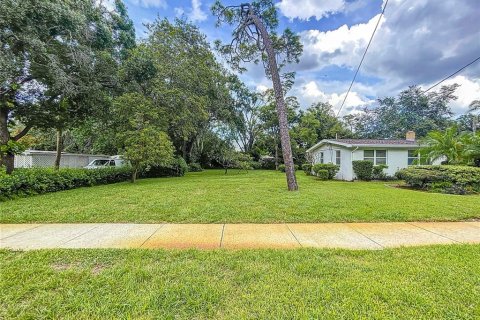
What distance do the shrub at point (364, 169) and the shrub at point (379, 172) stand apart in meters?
0.44

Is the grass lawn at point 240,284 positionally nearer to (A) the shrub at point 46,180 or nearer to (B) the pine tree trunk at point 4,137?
(A) the shrub at point 46,180

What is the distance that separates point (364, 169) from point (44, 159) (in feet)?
81.8

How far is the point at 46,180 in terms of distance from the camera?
855 cm

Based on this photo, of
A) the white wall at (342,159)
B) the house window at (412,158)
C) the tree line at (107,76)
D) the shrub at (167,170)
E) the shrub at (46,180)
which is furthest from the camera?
the shrub at (167,170)

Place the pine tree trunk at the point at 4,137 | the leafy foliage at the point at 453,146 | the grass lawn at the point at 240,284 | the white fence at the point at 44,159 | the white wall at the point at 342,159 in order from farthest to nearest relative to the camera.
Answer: the white fence at the point at 44,159, the white wall at the point at 342,159, the leafy foliage at the point at 453,146, the pine tree trunk at the point at 4,137, the grass lawn at the point at 240,284

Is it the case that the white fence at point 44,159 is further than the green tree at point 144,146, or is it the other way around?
the white fence at point 44,159

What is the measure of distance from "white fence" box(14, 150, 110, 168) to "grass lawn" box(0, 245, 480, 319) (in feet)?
63.0

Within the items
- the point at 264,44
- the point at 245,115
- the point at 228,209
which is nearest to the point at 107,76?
the point at 264,44

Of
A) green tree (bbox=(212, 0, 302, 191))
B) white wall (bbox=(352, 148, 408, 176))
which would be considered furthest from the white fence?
white wall (bbox=(352, 148, 408, 176))

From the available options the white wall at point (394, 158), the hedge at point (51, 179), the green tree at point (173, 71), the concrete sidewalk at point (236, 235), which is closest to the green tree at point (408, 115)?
the white wall at point (394, 158)

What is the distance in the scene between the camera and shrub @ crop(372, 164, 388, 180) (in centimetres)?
1463

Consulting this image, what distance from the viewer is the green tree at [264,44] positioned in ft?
31.8

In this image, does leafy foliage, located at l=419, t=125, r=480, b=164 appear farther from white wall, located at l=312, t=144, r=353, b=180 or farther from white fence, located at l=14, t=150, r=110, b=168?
white fence, located at l=14, t=150, r=110, b=168

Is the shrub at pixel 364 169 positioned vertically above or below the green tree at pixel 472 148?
below
